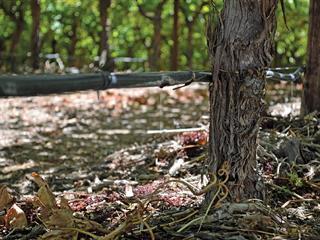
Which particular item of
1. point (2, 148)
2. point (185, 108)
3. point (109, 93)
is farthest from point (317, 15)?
point (109, 93)

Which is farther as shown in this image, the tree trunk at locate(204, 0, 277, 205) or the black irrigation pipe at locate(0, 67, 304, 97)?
the tree trunk at locate(204, 0, 277, 205)

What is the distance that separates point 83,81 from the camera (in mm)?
2547

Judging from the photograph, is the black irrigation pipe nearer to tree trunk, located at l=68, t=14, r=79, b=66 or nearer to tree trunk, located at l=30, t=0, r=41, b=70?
tree trunk, located at l=30, t=0, r=41, b=70

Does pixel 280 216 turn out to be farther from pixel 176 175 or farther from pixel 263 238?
pixel 176 175

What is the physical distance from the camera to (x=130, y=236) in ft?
8.54

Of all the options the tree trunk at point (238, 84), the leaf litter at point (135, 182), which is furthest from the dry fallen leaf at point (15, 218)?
the tree trunk at point (238, 84)

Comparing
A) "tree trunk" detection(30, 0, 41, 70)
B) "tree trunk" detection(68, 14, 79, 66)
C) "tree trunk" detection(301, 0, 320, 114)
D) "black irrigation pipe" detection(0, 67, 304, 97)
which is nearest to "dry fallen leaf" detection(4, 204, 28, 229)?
"black irrigation pipe" detection(0, 67, 304, 97)

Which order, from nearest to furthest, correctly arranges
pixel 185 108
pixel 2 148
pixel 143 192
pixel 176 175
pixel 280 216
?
1. pixel 280 216
2. pixel 143 192
3. pixel 176 175
4. pixel 2 148
5. pixel 185 108

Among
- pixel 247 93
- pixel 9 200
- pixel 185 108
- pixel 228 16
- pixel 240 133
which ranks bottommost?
pixel 185 108

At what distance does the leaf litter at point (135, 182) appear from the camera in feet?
8.61

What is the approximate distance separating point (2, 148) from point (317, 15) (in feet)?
12.0

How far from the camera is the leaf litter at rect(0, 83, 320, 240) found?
2.62 meters

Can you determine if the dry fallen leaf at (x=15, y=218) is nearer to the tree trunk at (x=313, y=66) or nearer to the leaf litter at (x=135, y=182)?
the leaf litter at (x=135, y=182)

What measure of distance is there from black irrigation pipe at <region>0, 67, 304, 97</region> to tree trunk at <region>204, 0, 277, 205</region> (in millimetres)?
175
